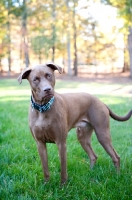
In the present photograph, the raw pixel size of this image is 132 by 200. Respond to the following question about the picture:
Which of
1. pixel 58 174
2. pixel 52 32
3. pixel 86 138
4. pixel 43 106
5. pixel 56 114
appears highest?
pixel 52 32

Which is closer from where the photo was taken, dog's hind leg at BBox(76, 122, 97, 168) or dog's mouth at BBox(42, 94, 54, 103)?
dog's mouth at BBox(42, 94, 54, 103)

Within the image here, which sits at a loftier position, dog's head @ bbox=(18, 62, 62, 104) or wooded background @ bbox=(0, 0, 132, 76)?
wooded background @ bbox=(0, 0, 132, 76)

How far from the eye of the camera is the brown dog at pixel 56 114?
3098 mm

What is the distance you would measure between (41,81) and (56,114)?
440 millimetres

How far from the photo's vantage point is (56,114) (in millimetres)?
3258

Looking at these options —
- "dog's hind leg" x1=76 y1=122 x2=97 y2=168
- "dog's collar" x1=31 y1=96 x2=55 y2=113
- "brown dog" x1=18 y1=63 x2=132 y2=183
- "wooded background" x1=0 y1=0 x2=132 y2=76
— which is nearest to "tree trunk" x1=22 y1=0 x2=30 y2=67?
"wooded background" x1=0 y1=0 x2=132 y2=76

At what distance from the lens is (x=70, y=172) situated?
3.73 m

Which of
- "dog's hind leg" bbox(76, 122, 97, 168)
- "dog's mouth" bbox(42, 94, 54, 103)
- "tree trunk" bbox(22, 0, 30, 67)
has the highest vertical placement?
"tree trunk" bbox(22, 0, 30, 67)

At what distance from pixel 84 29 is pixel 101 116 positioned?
88.2ft

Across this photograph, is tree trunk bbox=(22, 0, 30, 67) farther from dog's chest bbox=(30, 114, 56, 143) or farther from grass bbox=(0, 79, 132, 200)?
dog's chest bbox=(30, 114, 56, 143)

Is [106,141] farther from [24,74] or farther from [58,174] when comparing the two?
[24,74]

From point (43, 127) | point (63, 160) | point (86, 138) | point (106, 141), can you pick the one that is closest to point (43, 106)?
point (43, 127)

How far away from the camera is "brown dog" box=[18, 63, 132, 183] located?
3.10 meters

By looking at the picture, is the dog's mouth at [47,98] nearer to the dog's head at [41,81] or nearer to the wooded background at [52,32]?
the dog's head at [41,81]
